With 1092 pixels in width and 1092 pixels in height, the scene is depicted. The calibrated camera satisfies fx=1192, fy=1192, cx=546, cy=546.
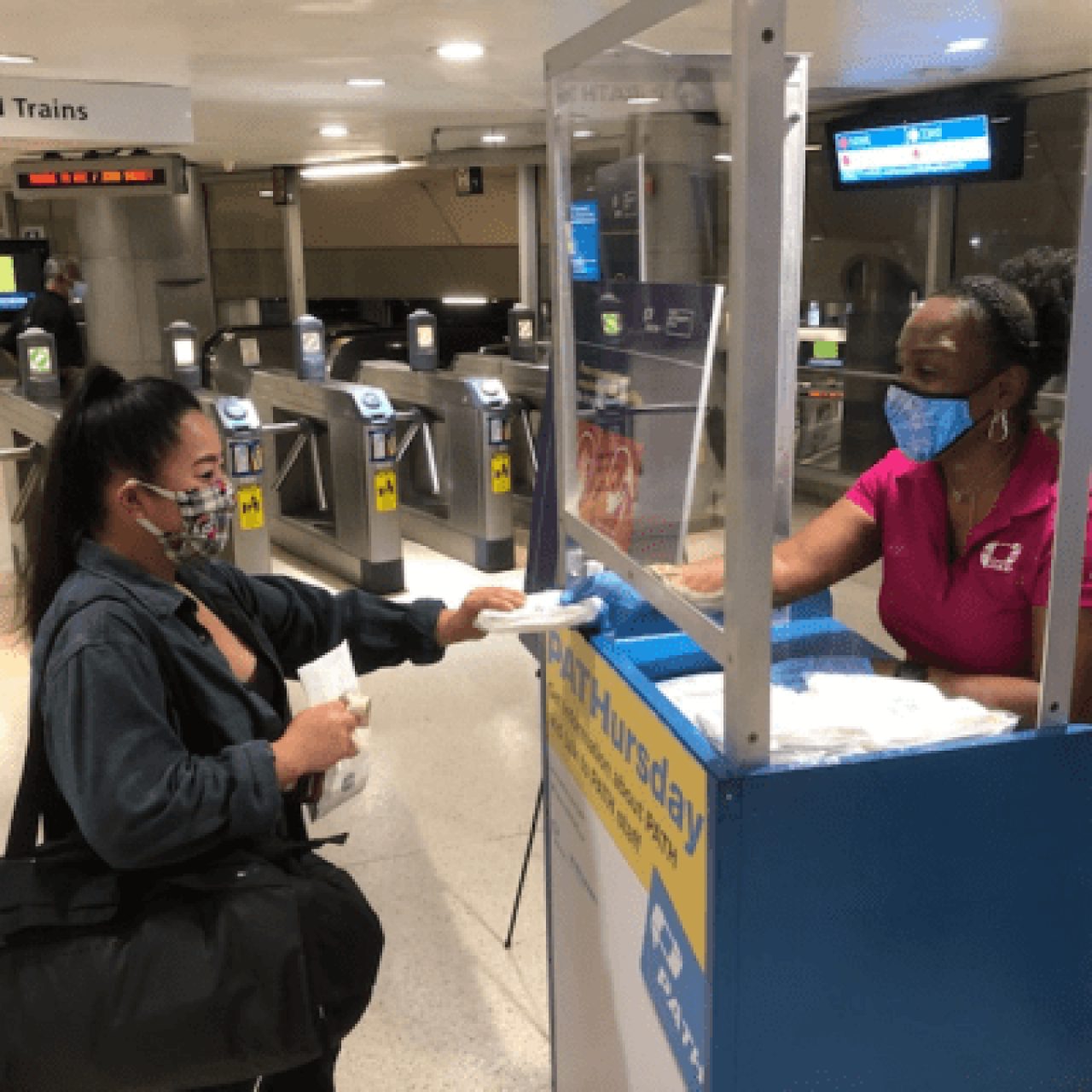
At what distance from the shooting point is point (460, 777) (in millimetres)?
3496

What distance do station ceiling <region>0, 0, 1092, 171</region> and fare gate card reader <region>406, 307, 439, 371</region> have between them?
3.58 ft

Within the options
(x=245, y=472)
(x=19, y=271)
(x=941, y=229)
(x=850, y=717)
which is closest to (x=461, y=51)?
(x=245, y=472)

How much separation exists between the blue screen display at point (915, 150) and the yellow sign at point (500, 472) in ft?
7.42

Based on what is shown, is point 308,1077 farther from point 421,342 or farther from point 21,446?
point 421,342

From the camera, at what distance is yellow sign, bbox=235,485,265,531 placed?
5.14m

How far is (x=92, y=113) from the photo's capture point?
186 inches

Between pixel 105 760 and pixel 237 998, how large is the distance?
13.4 inches

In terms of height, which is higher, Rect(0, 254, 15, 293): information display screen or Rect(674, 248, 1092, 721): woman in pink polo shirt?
Rect(0, 254, 15, 293): information display screen

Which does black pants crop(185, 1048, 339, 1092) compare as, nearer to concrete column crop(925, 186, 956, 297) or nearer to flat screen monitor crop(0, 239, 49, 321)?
concrete column crop(925, 186, 956, 297)

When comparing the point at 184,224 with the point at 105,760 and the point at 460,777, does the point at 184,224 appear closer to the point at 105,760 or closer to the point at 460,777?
the point at 460,777

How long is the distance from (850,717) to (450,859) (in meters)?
1.96

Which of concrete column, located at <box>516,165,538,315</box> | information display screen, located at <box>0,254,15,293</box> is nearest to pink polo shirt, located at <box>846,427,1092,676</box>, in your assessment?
concrete column, located at <box>516,165,538,315</box>

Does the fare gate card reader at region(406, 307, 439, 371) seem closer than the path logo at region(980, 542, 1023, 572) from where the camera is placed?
No

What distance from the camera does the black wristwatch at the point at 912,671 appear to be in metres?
1.51
